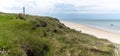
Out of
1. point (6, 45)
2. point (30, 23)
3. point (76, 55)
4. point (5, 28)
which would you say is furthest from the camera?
point (30, 23)

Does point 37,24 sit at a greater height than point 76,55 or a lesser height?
greater

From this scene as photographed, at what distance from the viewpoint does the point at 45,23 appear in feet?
44.2

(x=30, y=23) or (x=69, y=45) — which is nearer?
(x=69, y=45)

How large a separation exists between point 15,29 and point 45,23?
6.84ft

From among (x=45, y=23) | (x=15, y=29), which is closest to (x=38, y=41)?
(x=15, y=29)

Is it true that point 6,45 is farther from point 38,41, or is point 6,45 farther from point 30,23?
point 30,23

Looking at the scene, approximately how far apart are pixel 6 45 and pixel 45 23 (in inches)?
145

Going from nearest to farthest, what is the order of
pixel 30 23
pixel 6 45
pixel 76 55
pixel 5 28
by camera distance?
1. pixel 6 45
2. pixel 76 55
3. pixel 5 28
4. pixel 30 23

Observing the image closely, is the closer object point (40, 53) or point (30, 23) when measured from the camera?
point (40, 53)

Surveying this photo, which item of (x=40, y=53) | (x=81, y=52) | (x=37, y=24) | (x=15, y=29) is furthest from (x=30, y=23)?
(x=81, y=52)

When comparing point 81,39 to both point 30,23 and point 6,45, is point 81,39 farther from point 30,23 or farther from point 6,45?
point 6,45

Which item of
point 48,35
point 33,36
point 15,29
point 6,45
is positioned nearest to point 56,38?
point 48,35

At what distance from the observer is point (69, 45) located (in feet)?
37.3

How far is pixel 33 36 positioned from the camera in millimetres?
11398
